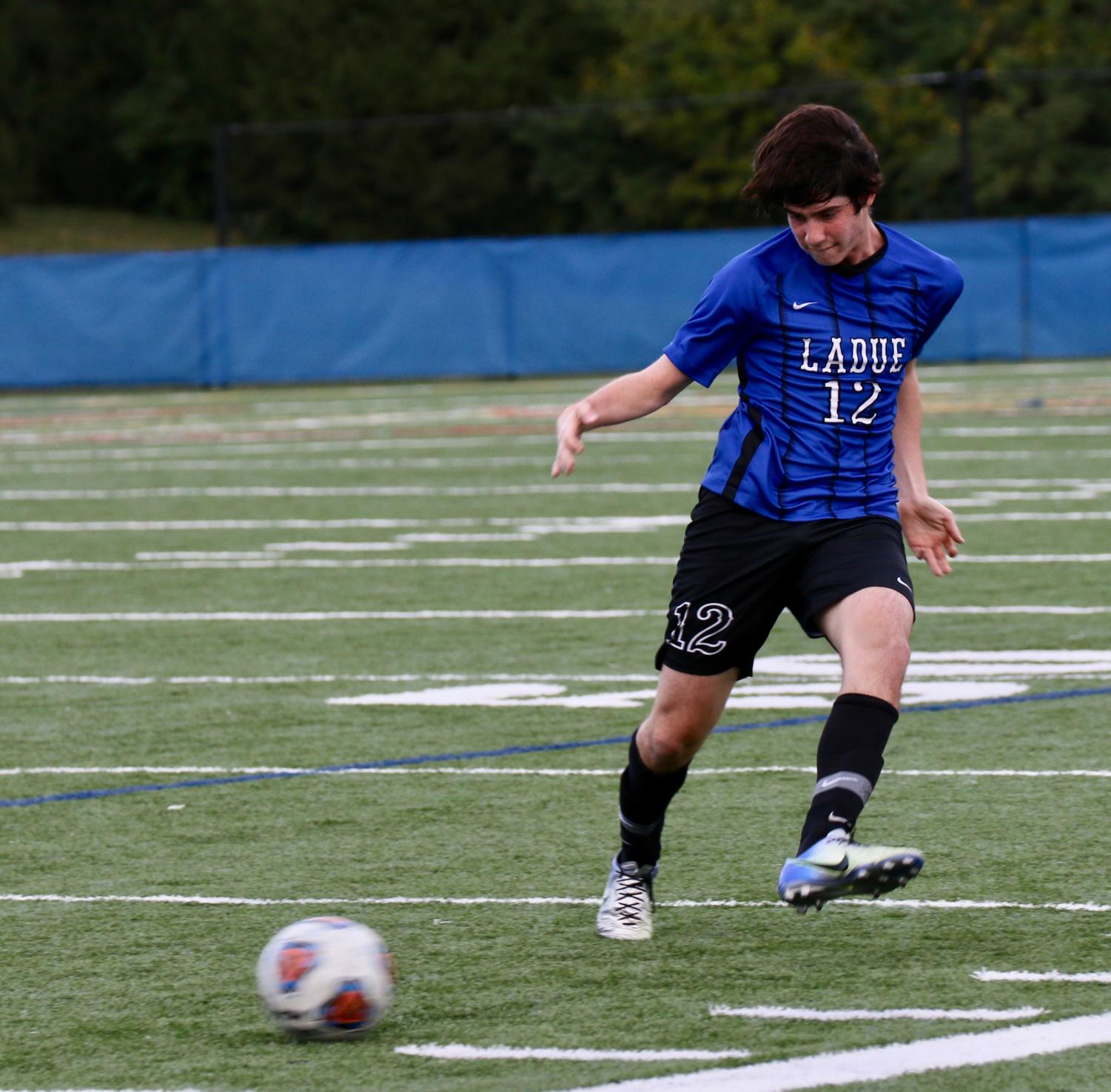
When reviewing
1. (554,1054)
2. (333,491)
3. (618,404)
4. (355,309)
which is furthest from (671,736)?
(355,309)

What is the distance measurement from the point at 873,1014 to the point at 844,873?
30 centimetres

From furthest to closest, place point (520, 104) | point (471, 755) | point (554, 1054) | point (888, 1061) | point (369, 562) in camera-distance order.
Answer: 1. point (520, 104)
2. point (369, 562)
3. point (471, 755)
4. point (554, 1054)
5. point (888, 1061)

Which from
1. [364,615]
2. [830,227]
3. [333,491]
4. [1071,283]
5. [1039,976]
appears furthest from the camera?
[1071,283]

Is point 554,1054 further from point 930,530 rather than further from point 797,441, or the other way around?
point 930,530

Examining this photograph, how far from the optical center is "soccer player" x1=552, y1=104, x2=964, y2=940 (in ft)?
16.7

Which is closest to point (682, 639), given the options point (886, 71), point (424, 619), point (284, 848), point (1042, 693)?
point (284, 848)

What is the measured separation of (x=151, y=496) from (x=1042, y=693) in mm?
11253

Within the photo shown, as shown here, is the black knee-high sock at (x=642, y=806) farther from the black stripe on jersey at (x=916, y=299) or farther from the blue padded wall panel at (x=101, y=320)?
the blue padded wall panel at (x=101, y=320)

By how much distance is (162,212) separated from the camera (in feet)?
219

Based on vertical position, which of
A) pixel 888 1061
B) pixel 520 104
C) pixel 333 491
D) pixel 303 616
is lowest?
pixel 520 104

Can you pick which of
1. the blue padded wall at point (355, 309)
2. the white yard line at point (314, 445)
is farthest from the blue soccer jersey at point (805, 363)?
the blue padded wall at point (355, 309)

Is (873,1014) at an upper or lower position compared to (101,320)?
upper

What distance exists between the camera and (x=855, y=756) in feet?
16.2

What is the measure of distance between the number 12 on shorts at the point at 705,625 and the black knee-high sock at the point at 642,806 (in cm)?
37
